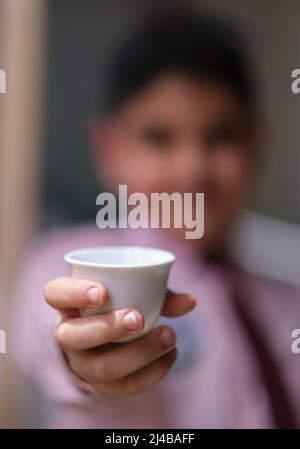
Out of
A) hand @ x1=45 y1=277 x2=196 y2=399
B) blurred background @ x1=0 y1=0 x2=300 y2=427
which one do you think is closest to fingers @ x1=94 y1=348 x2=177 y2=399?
hand @ x1=45 y1=277 x2=196 y2=399

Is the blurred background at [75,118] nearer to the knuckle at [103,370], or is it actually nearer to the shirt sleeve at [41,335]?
the shirt sleeve at [41,335]

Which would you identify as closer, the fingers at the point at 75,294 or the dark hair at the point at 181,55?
the fingers at the point at 75,294

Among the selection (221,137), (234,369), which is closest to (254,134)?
(221,137)

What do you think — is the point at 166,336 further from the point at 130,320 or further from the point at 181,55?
the point at 181,55

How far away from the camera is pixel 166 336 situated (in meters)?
0.21

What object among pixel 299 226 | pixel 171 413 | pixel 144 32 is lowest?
pixel 171 413

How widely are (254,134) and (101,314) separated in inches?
7.8

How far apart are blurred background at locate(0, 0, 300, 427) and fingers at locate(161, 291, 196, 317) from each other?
11 cm

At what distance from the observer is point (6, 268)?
0.33 m

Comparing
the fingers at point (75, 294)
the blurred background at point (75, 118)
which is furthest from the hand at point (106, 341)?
the blurred background at point (75, 118)

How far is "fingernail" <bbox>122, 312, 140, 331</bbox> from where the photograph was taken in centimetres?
19

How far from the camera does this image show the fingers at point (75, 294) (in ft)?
0.62

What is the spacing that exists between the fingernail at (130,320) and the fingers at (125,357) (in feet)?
0.05

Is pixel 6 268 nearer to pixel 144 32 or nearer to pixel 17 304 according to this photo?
pixel 17 304
